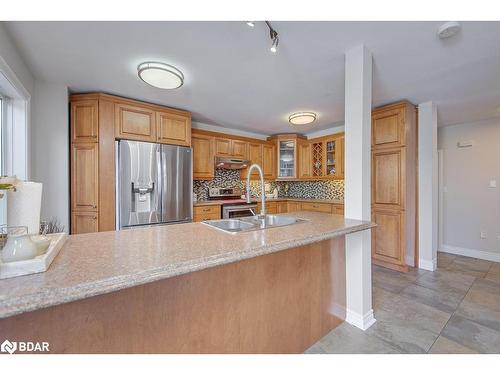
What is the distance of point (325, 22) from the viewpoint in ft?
5.18

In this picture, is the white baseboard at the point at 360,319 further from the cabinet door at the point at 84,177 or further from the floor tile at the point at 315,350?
the cabinet door at the point at 84,177

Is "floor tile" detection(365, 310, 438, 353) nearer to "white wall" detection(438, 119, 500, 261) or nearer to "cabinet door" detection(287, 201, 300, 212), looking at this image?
"cabinet door" detection(287, 201, 300, 212)

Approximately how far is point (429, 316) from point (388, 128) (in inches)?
90.7

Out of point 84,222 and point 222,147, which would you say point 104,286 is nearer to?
point 84,222

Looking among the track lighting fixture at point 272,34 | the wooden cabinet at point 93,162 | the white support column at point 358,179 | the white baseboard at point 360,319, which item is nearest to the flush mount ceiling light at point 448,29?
the white support column at point 358,179

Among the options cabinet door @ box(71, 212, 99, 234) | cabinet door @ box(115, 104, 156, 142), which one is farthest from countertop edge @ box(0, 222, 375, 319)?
cabinet door @ box(115, 104, 156, 142)

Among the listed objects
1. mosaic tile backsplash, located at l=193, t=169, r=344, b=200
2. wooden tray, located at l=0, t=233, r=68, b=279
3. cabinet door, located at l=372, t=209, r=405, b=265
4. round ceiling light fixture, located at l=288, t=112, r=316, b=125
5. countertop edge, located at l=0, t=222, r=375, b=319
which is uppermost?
round ceiling light fixture, located at l=288, t=112, r=316, b=125

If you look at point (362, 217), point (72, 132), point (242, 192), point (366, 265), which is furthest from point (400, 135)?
point (72, 132)

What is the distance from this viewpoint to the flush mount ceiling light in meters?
1.58

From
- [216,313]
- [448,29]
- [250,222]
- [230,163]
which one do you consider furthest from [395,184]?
[216,313]

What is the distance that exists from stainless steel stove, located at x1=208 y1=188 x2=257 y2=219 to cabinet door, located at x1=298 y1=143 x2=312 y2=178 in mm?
1352

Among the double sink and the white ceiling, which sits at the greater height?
the white ceiling

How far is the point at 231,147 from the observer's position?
4.38m

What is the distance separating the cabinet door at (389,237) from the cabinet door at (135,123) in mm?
3380
